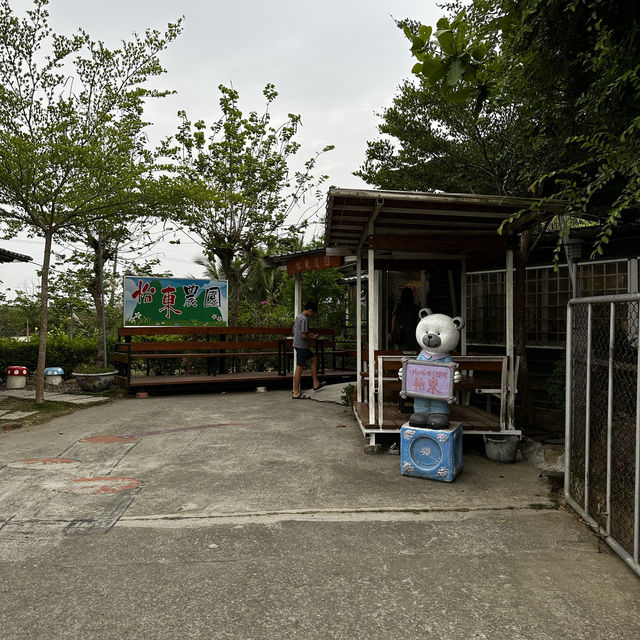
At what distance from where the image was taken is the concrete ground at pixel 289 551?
8.47 ft

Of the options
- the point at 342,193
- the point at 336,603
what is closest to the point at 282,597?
the point at 336,603

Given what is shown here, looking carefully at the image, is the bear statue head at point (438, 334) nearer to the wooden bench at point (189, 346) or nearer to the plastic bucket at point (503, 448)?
the plastic bucket at point (503, 448)

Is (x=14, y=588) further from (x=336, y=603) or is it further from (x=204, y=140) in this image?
(x=204, y=140)

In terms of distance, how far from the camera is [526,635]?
2465 millimetres

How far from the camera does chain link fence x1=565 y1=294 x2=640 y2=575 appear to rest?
338 centimetres

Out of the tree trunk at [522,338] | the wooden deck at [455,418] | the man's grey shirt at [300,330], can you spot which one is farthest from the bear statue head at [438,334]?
the man's grey shirt at [300,330]

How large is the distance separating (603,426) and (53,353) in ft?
35.7

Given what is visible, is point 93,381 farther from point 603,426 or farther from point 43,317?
point 603,426

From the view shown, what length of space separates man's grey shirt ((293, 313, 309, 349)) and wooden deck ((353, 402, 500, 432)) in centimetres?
266

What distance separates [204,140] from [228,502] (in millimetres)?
10994

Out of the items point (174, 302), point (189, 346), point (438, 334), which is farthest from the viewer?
point (174, 302)

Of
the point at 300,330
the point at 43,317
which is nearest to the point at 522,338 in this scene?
the point at 300,330

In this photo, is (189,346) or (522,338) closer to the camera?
(522,338)

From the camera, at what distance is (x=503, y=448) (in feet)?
18.4
